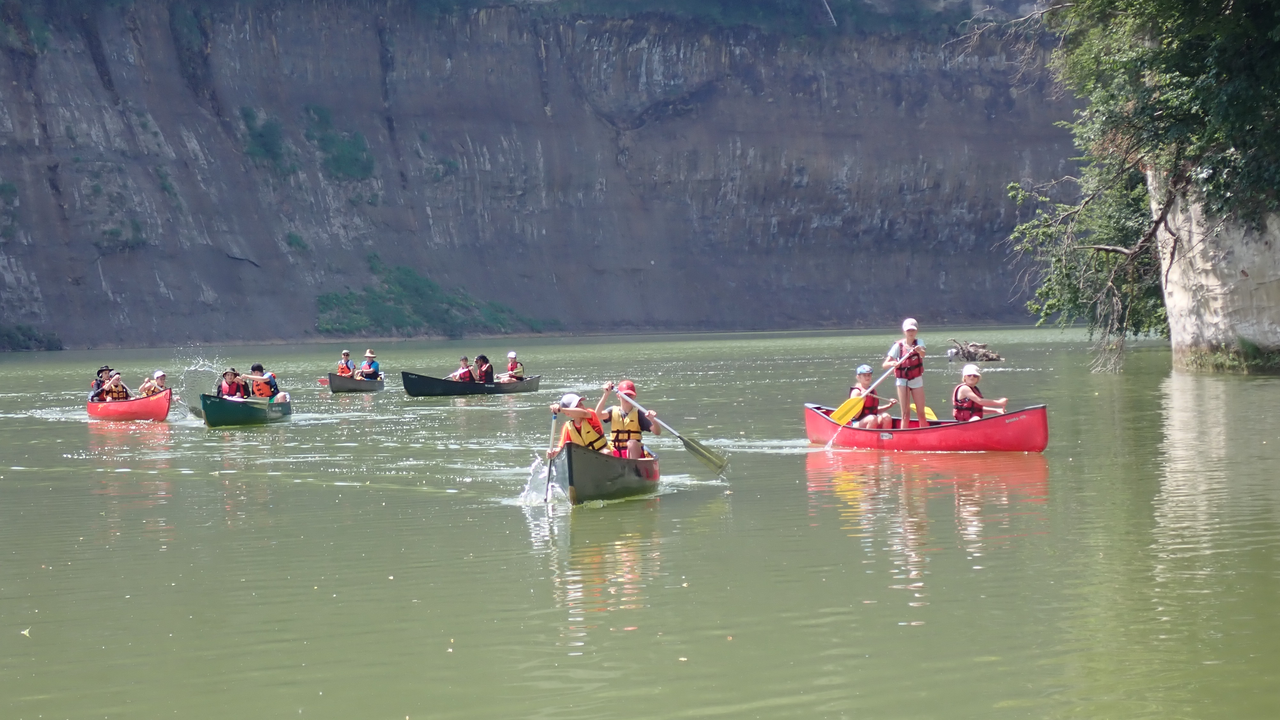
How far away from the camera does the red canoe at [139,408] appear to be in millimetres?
30281

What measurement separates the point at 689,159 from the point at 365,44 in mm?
23185

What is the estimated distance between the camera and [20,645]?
10.0m

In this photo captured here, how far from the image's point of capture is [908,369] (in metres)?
20.1

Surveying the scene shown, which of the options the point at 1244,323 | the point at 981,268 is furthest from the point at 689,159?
the point at 1244,323

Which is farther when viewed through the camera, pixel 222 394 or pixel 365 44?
pixel 365 44

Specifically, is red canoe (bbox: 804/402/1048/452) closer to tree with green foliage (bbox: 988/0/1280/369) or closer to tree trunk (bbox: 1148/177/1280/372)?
tree with green foliage (bbox: 988/0/1280/369)

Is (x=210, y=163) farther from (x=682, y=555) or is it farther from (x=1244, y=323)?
(x=682, y=555)

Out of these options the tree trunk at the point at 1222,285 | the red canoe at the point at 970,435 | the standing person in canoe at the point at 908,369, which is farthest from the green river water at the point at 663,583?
the tree trunk at the point at 1222,285

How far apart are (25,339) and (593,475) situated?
66504mm

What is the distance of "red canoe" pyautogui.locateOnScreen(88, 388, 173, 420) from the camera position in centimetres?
3028

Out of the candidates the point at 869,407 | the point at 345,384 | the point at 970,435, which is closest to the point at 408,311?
the point at 345,384

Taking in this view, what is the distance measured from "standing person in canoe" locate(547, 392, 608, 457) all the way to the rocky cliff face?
216 feet

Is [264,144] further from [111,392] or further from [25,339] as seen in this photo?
[111,392]

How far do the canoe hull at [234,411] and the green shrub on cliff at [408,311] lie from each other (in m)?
55.7
